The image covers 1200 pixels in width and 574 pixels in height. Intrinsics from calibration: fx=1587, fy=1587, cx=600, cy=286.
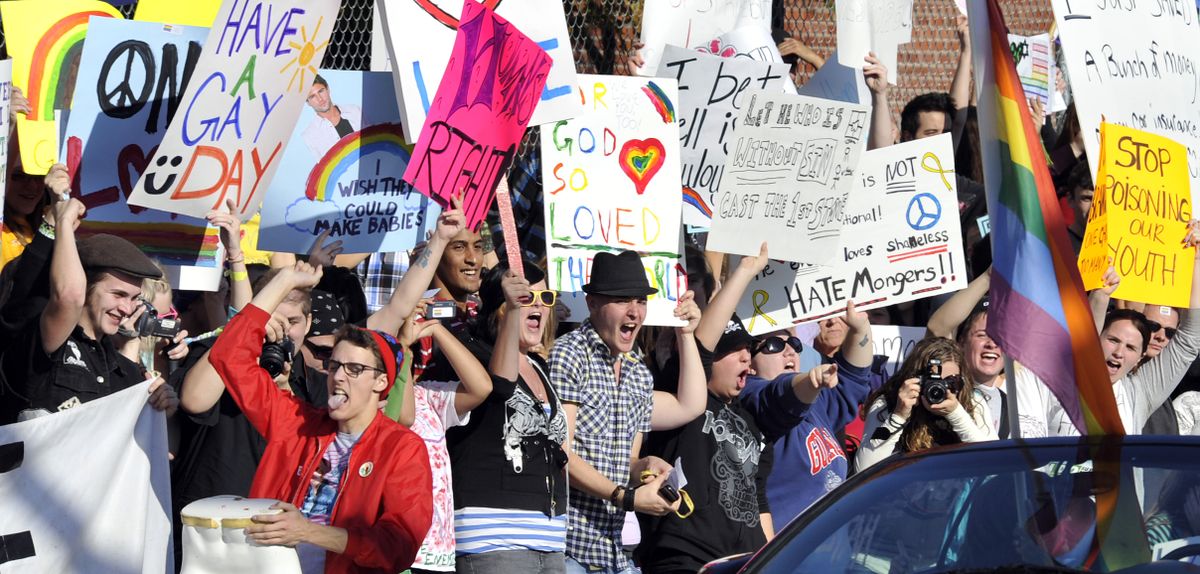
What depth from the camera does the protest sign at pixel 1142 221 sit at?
7.17 meters

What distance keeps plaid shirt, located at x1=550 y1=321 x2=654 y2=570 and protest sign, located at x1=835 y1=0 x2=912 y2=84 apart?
3388 millimetres

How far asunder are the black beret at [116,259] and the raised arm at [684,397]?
6.53 feet

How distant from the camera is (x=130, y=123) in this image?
6.06 m

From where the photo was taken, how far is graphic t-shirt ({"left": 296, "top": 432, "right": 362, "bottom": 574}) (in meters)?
4.48

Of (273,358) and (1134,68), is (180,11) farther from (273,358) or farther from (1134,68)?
(1134,68)

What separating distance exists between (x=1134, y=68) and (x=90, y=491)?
545 centimetres

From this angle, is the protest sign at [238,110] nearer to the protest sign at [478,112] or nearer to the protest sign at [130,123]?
the protest sign at [130,123]

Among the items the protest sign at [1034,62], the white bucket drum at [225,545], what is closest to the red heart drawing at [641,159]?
the white bucket drum at [225,545]

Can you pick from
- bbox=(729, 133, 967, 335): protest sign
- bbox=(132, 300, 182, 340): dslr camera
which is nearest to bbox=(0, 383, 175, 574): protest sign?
bbox=(132, 300, 182, 340): dslr camera

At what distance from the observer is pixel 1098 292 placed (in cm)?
718

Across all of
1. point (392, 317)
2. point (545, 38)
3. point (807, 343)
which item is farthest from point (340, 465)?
point (807, 343)

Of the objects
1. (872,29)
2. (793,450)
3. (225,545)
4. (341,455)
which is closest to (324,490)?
(341,455)

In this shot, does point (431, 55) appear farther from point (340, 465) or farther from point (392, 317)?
point (340, 465)

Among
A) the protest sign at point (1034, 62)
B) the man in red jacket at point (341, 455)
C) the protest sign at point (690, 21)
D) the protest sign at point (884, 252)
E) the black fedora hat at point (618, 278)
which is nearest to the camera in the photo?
the man in red jacket at point (341, 455)
